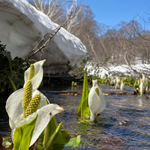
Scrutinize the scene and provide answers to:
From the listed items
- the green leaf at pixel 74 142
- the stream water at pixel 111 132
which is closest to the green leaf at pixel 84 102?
the stream water at pixel 111 132

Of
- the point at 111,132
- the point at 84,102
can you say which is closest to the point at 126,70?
the point at 84,102

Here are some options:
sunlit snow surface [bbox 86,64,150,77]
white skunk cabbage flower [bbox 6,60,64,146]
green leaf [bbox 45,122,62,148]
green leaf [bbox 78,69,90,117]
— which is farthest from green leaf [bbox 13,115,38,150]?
sunlit snow surface [bbox 86,64,150,77]

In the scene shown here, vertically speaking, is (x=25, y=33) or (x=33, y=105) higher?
(x=25, y=33)

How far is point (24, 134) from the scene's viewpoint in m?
0.46

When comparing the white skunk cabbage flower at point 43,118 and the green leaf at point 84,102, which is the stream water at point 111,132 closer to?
the green leaf at point 84,102

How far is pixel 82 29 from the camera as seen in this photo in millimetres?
21203

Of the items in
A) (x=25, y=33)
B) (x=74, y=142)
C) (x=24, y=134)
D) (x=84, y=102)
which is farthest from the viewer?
(x=25, y=33)

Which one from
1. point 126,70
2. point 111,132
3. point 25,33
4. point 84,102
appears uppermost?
point 25,33

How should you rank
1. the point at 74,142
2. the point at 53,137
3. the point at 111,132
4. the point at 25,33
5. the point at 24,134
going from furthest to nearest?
1. the point at 25,33
2. the point at 111,132
3. the point at 74,142
4. the point at 53,137
5. the point at 24,134

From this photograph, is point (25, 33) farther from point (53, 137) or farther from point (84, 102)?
point (53, 137)

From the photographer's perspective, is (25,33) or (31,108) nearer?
(31,108)

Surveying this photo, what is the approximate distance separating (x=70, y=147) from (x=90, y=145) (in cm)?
11

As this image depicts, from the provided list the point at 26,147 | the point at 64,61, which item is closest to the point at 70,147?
the point at 26,147

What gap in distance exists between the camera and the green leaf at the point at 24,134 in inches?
17.4
